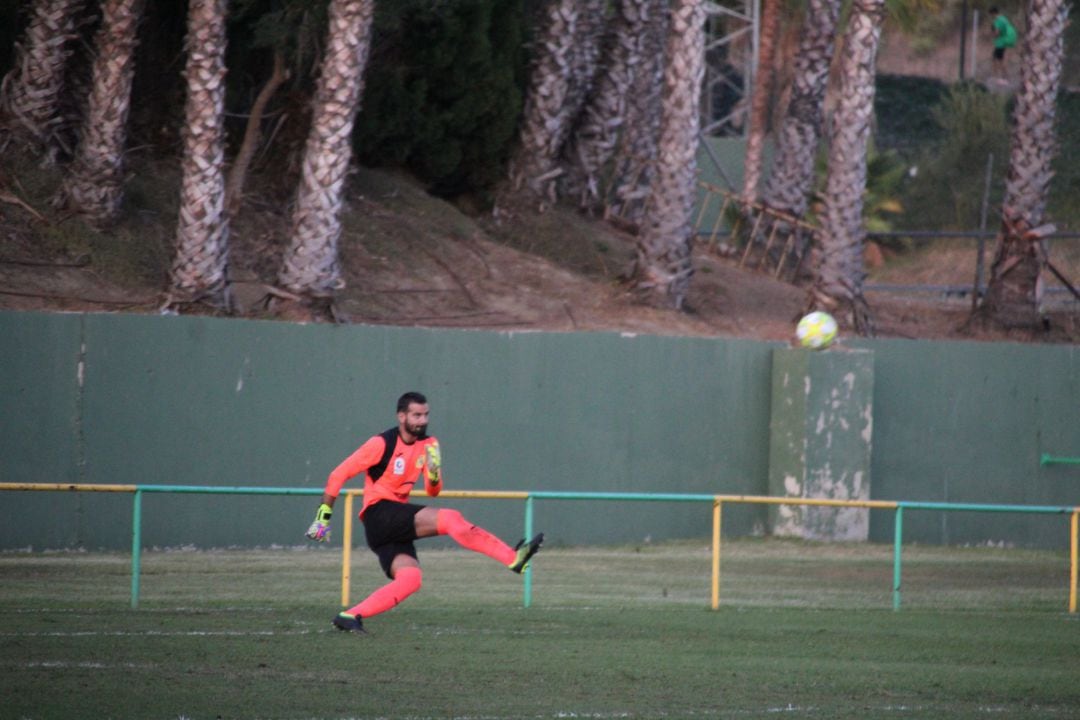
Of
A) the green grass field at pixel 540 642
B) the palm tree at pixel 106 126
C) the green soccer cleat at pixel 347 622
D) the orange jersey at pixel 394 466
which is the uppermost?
the palm tree at pixel 106 126

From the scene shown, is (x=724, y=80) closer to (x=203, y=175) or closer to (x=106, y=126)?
(x=106, y=126)

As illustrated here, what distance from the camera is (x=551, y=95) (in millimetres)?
25797

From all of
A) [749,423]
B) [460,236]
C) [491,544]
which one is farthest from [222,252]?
[491,544]

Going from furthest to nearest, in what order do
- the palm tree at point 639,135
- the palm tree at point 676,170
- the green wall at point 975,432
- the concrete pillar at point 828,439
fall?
the palm tree at point 639,135 < the palm tree at point 676,170 < the green wall at point 975,432 < the concrete pillar at point 828,439

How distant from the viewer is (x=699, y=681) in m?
9.93

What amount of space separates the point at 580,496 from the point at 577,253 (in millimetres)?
12741

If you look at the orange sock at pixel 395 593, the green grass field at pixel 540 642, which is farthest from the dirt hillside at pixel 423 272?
the orange sock at pixel 395 593

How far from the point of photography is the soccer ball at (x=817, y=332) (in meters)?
21.1

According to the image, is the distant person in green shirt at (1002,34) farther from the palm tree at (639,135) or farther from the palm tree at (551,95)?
the palm tree at (551,95)

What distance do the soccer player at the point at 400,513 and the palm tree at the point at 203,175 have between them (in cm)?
912

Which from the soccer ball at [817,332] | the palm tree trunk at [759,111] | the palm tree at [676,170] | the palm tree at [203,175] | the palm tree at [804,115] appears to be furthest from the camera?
the palm tree trunk at [759,111]

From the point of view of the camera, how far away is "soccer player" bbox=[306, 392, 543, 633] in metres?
10.9

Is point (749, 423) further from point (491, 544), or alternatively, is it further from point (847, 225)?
point (491, 544)

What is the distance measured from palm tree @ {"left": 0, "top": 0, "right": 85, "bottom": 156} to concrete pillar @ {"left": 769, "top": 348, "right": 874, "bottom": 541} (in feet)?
34.9
